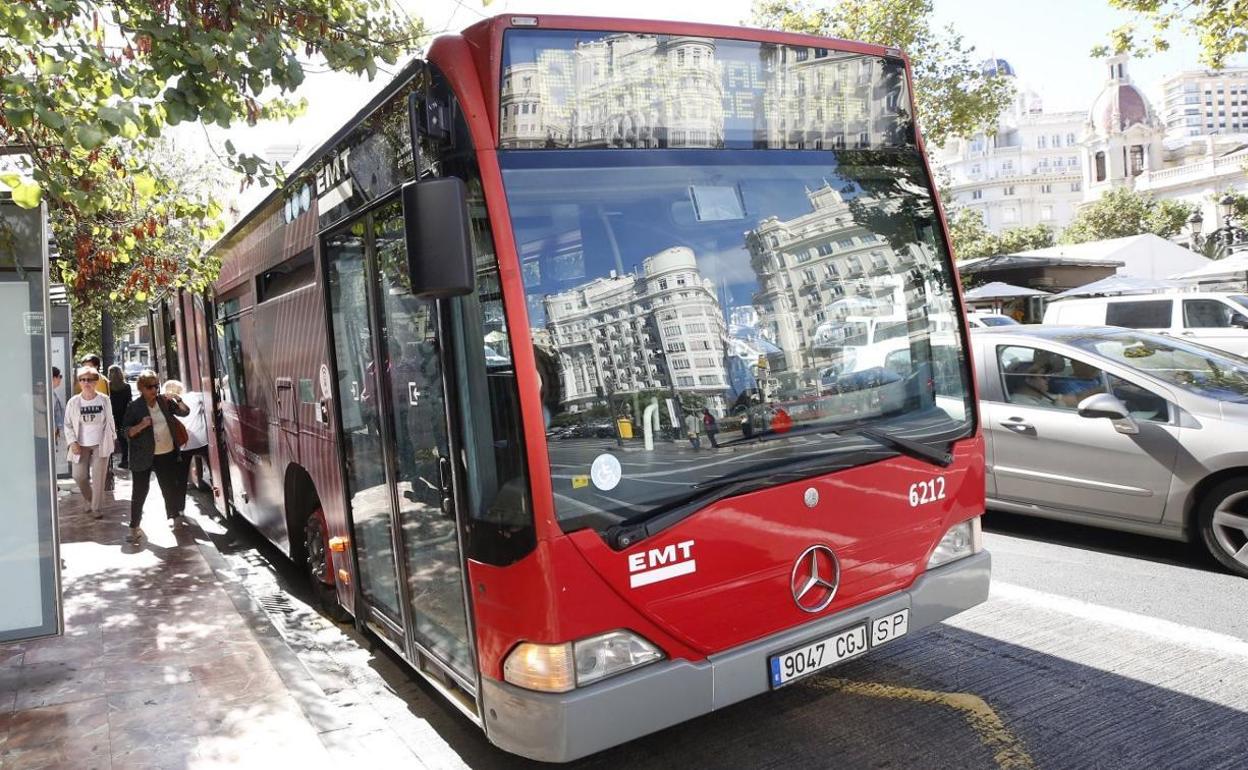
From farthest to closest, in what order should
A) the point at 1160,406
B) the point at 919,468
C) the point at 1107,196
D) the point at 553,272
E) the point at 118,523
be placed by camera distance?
the point at 1107,196, the point at 118,523, the point at 1160,406, the point at 919,468, the point at 553,272

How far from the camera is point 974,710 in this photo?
13.6ft

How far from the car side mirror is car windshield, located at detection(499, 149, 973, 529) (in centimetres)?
264

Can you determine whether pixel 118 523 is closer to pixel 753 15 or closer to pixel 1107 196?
pixel 753 15

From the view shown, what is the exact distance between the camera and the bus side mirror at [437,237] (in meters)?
3.12

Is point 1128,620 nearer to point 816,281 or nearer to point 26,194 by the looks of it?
point 816,281

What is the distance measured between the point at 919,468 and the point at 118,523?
967 cm

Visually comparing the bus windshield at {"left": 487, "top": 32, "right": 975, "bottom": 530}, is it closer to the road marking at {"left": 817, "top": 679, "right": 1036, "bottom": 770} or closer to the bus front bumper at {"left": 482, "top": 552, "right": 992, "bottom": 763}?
the bus front bumper at {"left": 482, "top": 552, "right": 992, "bottom": 763}

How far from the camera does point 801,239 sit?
12.5ft

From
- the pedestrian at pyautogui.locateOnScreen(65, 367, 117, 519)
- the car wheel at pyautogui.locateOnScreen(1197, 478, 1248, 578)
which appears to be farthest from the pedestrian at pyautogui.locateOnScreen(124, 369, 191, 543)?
the car wheel at pyautogui.locateOnScreen(1197, 478, 1248, 578)

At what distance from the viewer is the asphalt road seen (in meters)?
3.81

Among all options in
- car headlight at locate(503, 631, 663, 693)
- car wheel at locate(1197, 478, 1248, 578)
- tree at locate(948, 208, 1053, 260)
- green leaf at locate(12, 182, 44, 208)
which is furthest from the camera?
tree at locate(948, 208, 1053, 260)

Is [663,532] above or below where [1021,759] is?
above

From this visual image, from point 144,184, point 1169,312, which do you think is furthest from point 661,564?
point 1169,312

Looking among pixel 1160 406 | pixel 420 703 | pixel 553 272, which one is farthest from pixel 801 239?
pixel 1160 406
